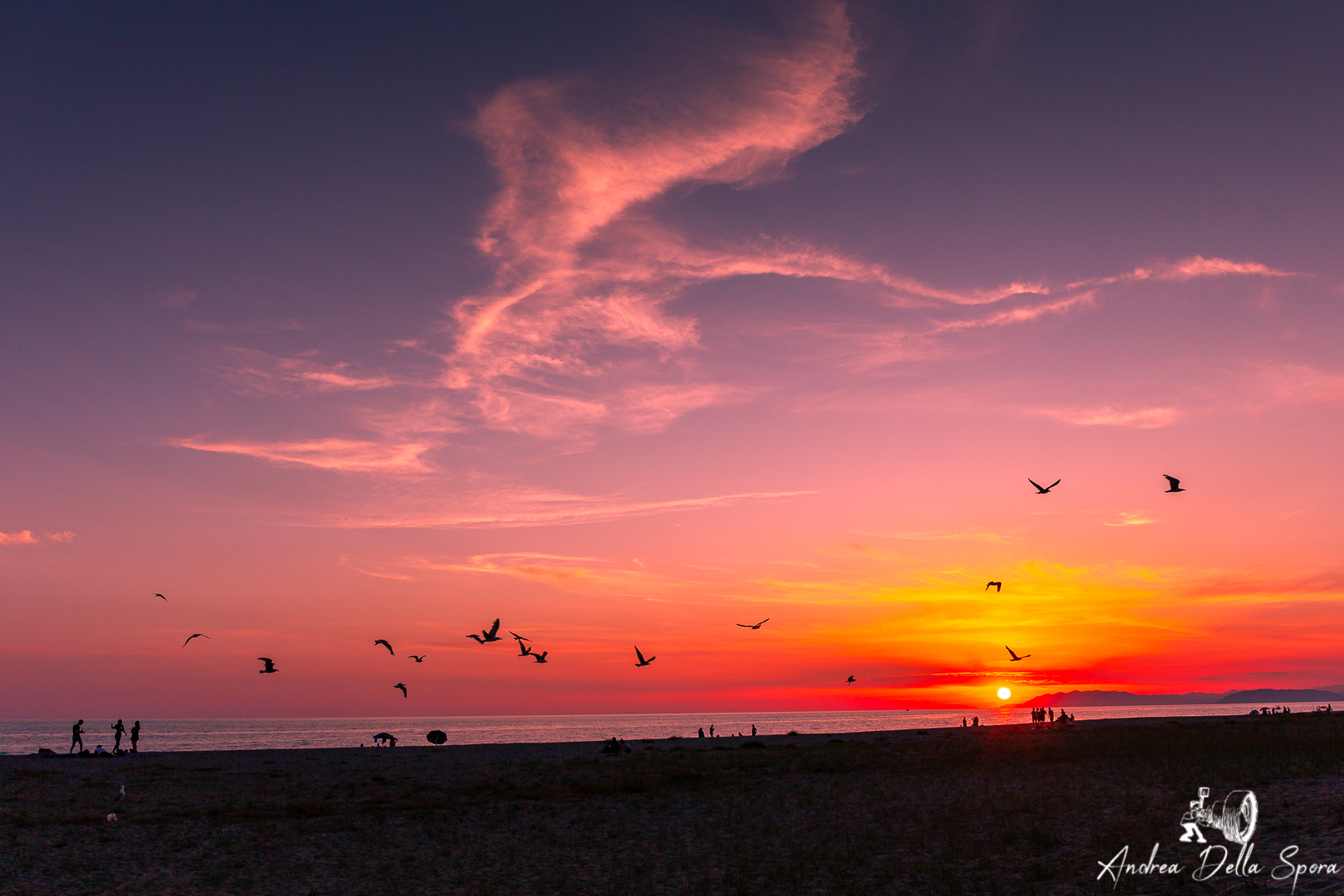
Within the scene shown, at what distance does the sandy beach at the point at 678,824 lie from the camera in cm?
1938

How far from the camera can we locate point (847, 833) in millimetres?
24875

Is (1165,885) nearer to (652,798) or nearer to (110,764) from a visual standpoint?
(652,798)

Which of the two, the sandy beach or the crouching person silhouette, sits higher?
the crouching person silhouette

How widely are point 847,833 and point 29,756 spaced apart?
52864 millimetres

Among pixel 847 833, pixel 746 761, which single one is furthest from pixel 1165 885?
pixel 746 761

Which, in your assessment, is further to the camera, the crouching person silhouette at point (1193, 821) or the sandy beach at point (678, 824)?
the sandy beach at point (678, 824)

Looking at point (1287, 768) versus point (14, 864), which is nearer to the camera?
point (14, 864)

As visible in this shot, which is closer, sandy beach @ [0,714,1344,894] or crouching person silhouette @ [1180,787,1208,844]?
→ crouching person silhouette @ [1180,787,1208,844]

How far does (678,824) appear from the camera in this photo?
28.3 meters

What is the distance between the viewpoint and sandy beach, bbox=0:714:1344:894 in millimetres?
19375

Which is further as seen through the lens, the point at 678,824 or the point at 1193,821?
the point at 678,824

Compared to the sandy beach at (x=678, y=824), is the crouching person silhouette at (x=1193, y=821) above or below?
above

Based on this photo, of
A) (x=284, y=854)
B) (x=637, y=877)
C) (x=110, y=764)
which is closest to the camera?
(x=637, y=877)

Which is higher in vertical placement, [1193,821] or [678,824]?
[1193,821]
